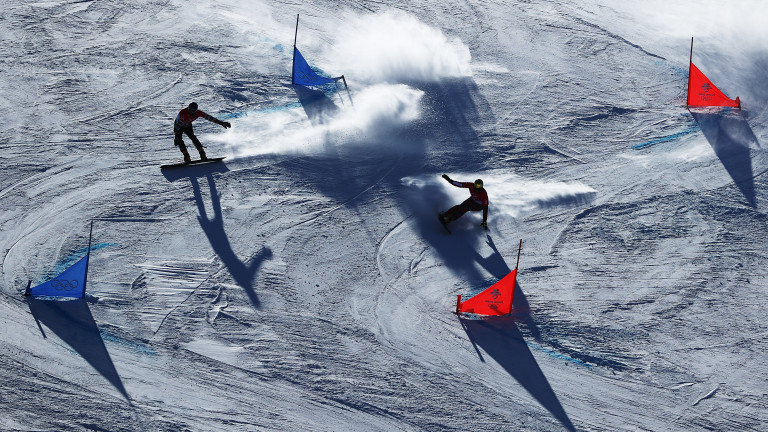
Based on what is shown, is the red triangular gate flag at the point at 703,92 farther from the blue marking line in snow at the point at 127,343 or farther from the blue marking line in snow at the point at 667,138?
the blue marking line in snow at the point at 127,343

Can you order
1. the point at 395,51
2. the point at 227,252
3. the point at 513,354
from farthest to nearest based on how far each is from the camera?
the point at 395,51 < the point at 227,252 < the point at 513,354

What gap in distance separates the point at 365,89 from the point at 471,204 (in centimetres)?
420

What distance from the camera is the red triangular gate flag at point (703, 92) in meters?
13.9

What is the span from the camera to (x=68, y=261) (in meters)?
10.2

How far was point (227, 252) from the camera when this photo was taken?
10586 millimetres

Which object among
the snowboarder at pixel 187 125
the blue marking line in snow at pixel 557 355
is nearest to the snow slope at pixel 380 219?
the blue marking line in snow at pixel 557 355

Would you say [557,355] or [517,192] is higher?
[517,192]

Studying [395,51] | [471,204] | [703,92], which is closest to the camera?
[471,204]

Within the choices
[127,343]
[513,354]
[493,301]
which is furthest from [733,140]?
[127,343]

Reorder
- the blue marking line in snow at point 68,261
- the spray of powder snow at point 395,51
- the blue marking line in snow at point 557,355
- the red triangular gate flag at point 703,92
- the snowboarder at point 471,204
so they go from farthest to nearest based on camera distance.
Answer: the spray of powder snow at point 395,51
the red triangular gate flag at point 703,92
the snowboarder at point 471,204
the blue marking line in snow at point 68,261
the blue marking line in snow at point 557,355

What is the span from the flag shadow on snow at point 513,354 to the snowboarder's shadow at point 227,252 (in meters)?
2.90

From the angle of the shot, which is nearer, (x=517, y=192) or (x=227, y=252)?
(x=227, y=252)

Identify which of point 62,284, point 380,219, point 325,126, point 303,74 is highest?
point 303,74

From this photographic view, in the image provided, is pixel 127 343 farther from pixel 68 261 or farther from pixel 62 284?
pixel 68 261
